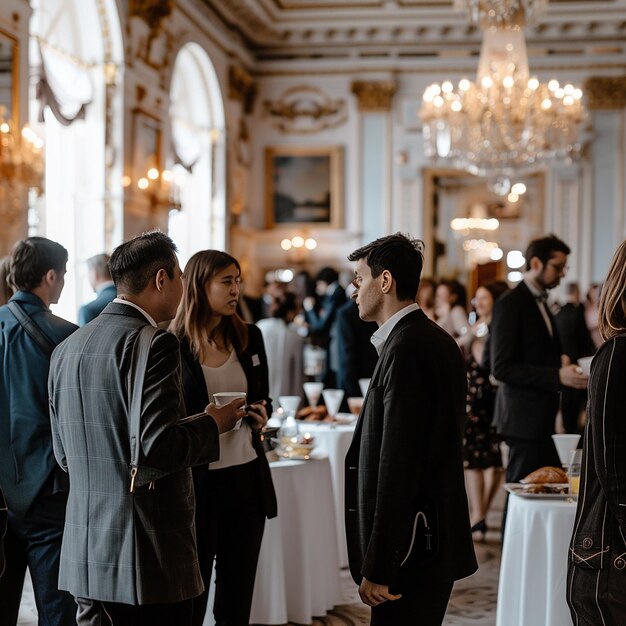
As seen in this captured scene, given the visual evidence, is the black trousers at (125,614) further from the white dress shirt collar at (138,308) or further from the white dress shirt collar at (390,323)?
the white dress shirt collar at (390,323)

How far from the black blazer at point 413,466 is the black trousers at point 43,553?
3.94 feet

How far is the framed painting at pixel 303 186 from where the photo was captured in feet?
51.1

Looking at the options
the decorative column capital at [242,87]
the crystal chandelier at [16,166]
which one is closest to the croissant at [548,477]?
the crystal chandelier at [16,166]

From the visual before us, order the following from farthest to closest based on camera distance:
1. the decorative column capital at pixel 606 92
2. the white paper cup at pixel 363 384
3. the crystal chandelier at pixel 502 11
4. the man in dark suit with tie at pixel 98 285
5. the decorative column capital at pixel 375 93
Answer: the decorative column capital at pixel 375 93 → the decorative column capital at pixel 606 92 → the crystal chandelier at pixel 502 11 → the white paper cup at pixel 363 384 → the man in dark suit with tie at pixel 98 285

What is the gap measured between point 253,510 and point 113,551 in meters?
1.11

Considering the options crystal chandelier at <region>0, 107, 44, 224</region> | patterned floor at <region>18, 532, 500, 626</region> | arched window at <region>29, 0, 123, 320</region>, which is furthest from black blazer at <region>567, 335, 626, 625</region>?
arched window at <region>29, 0, 123, 320</region>

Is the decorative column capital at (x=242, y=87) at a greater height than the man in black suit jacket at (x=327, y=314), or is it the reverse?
the decorative column capital at (x=242, y=87)

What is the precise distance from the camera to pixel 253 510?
142 inches

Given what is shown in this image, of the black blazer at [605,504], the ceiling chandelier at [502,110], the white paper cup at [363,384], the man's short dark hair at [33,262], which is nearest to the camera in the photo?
the black blazer at [605,504]

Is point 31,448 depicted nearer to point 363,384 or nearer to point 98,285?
point 98,285

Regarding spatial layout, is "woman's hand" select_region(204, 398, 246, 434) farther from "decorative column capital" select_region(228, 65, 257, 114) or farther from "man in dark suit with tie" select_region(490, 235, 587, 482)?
→ "decorative column capital" select_region(228, 65, 257, 114)

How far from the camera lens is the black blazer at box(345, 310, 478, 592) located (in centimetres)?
247

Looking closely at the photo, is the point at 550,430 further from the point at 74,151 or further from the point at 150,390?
the point at 74,151

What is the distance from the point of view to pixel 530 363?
4.89 meters
